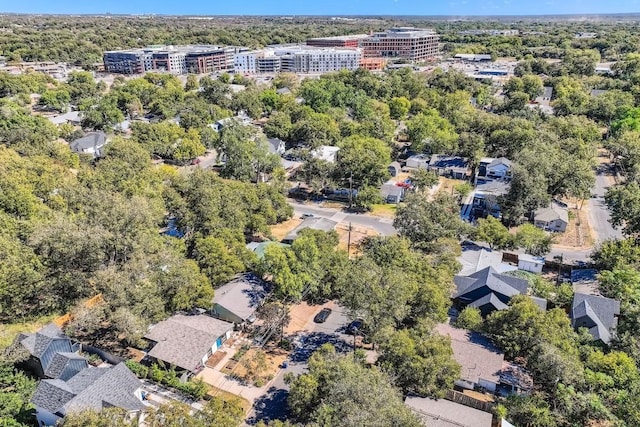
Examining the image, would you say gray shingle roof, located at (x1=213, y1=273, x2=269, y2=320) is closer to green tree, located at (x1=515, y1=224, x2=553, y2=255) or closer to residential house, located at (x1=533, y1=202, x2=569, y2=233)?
green tree, located at (x1=515, y1=224, x2=553, y2=255)

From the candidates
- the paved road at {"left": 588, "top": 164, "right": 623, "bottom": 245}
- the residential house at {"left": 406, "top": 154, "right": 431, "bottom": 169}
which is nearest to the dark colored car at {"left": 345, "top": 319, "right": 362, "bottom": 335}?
the paved road at {"left": 588, "top": 164, "right": 623, "bottom": 245}

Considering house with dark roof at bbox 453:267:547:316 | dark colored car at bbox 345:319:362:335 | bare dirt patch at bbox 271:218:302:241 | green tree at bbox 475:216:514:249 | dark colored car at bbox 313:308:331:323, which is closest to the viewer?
dark colored car at bbox 345:319:362:335

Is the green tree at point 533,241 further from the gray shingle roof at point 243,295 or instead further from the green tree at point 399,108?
the green tree at point 399,108

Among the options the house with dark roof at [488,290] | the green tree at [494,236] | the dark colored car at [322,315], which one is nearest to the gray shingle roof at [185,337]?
the dark colored car at [322,315]

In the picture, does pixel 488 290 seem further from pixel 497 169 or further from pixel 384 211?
pixel 497 169

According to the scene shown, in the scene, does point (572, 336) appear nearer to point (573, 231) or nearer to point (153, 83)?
point (573, 231)

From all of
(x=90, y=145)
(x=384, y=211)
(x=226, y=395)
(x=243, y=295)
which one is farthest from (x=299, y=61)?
(x=226, y=395)

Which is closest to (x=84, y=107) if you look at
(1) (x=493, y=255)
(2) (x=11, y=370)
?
(2) (x=11, y=370)
